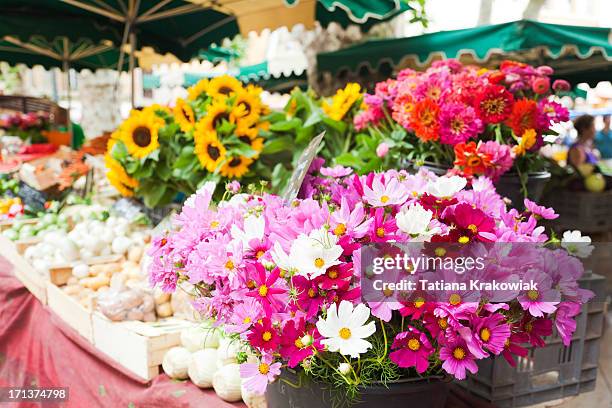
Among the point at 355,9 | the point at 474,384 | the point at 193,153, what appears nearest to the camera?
the point at 474,384

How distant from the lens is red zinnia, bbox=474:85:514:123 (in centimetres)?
155

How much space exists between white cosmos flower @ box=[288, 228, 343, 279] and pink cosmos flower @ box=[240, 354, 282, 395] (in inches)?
5.8

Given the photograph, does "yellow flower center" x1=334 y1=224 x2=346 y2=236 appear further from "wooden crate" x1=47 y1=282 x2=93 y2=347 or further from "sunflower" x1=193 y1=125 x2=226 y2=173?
"sunflower" x1=193 y1=125 x2=226 y2=173

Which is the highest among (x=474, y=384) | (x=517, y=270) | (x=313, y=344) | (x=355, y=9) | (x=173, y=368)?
(x=355, y=9)

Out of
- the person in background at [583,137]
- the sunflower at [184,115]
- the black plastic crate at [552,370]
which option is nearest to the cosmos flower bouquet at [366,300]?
the black plastic crate at [552,370]

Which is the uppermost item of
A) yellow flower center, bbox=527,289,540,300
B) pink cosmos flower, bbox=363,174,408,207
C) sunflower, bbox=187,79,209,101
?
sunflower, bbox=187,79,209,101

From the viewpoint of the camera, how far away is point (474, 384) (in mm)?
1209

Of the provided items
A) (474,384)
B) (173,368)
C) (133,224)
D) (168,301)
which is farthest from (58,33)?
(474,384)

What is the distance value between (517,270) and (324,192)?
51cm

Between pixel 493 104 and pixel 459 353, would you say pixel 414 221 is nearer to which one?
pixel 459 353

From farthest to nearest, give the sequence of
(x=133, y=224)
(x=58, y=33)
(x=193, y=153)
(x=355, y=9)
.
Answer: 1. (x=58, y=33)
2. (x=355, y=9)
3. (x=133, y=224)
4. (x=193, y=153)

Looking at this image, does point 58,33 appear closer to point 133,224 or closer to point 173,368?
point 133,224

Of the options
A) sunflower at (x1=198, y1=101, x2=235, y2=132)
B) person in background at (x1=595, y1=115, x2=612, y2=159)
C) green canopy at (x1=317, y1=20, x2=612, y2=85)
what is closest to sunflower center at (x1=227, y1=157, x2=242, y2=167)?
sunflower at (x1=198, y1=101, x2=235, y2=132)

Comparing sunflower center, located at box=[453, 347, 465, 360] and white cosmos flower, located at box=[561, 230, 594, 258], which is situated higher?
white cosmos flower, located at box=[561, 230, 594, 258]
